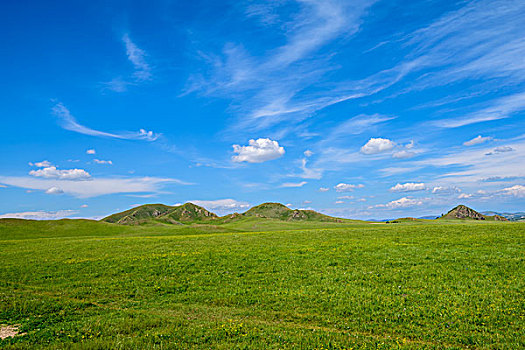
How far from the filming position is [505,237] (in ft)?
115

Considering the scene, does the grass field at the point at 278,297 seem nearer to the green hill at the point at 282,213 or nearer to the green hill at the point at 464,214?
the green hill at the point at 464,214

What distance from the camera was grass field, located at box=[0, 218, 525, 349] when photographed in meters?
13.2

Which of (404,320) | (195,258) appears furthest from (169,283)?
(404,320)

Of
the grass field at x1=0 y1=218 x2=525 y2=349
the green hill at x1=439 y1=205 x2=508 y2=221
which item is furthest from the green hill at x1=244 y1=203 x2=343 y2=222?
the grass field at x1=0 y1=218 x2=525 y2=349

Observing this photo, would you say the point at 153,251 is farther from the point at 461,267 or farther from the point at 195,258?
the point at 461,267

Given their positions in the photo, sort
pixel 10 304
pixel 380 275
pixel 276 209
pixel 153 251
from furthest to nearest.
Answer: pixel 276 209 → pixel 153 251 → pixel 380 275 → pixel 10 304

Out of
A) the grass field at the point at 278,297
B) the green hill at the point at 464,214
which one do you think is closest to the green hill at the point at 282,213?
the green hill at the point at 464,214

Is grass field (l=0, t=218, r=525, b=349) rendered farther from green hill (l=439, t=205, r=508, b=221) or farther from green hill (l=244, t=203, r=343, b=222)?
green hill (l=244, t=203, r=343, b=222)

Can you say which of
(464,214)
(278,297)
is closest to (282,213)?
(464,214)

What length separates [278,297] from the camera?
19.6 meters

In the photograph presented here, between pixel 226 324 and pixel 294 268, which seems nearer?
pixel 226 324

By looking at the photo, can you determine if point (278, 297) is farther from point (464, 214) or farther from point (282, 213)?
point (282, 213)

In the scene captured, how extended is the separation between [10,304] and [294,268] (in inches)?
805

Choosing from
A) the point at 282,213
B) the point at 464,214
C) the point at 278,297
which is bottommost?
the point at 278,297
